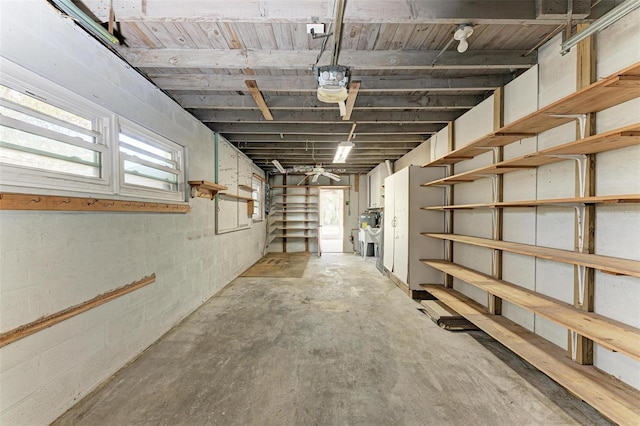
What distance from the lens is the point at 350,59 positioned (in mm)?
2162

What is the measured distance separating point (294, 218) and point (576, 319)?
22.6 feet

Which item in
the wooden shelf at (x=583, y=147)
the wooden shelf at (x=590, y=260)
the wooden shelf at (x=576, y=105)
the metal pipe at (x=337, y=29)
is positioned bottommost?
the wooden shelf at (x=590, y=260)

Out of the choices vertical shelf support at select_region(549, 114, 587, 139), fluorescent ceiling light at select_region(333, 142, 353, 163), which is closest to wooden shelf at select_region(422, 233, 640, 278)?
vertical shelf support at select_region(549, 114, 587, 139)

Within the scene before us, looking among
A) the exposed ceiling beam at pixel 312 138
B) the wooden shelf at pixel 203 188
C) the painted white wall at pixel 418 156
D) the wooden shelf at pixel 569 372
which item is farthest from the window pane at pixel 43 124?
the painted white wall at pixel 418 156

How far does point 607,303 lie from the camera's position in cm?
163

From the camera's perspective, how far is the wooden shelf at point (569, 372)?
1.35 m

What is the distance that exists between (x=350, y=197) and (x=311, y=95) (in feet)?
17.4

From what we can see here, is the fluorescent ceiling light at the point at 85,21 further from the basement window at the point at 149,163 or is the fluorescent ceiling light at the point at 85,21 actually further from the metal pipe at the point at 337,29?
the metal pipe at the point at 337,29

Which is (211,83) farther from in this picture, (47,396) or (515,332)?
(515,332)

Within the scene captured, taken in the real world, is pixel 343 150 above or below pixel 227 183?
above

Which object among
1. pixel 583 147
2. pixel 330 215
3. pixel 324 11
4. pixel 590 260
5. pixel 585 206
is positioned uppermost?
pixel 324 11

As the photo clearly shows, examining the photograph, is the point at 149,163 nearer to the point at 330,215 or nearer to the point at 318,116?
the point at 318,116

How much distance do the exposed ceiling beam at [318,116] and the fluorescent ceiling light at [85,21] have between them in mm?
1550

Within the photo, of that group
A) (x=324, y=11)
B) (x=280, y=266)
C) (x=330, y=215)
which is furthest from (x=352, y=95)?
(x=330, y=215)
